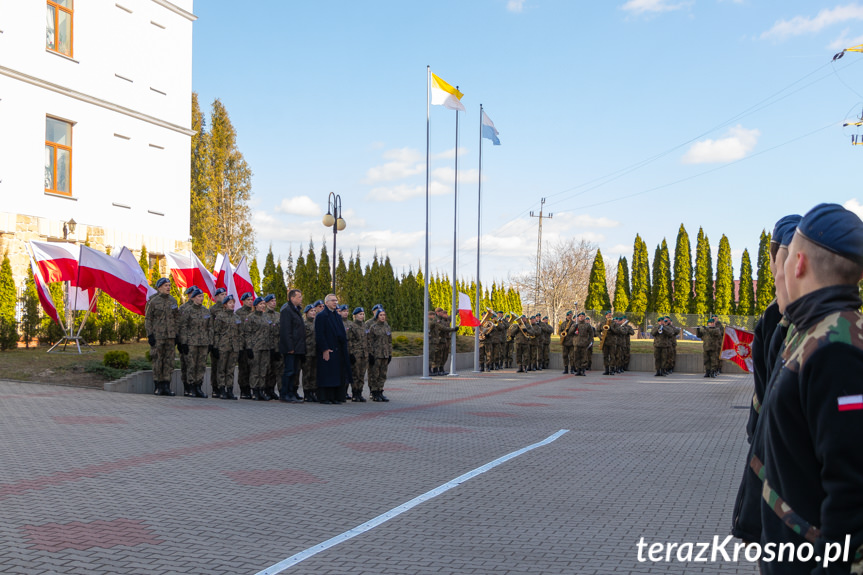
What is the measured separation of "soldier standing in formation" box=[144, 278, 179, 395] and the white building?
896cm

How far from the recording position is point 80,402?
13719 mm

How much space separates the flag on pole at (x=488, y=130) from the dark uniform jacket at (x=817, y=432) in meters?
25.6

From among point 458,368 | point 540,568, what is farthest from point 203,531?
point 458,368

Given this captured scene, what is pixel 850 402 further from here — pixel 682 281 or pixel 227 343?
pixel 682 281

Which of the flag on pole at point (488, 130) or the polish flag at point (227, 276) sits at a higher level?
the flag on pole at point (488, 130)

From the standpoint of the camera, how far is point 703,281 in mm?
63219

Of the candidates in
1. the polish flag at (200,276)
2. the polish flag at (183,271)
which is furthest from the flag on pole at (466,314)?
the polish flag at (183,271)

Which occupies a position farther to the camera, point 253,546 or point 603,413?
point 603,413

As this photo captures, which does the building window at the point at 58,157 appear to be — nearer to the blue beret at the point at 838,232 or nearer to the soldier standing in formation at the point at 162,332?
the soldier standing in formation at the point at 162,332

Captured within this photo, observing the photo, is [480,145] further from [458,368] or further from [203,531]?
[203,531]

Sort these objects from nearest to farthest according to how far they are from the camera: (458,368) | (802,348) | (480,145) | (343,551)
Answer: (802,348) → (343,551) → (480,145) → (458,368)

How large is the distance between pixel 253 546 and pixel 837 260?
464 cm

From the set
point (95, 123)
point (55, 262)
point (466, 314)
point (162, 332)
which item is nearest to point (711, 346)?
point (466, 314)

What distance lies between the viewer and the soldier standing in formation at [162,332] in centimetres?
1525
